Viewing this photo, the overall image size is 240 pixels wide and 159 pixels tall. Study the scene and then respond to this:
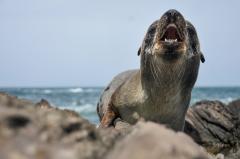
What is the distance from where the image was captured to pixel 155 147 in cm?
200

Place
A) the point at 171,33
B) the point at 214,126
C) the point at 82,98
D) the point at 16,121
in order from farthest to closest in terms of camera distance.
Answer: the point at 82,98 < the point at 214,126 < the point at 171,33 < the point at 16,121

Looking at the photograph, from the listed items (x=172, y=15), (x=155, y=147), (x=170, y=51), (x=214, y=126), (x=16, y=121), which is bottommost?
(x=214, y=126)

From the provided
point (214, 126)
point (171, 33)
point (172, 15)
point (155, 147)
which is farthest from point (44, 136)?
point (214, 126)

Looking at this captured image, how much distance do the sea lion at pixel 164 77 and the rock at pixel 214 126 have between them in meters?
3.73

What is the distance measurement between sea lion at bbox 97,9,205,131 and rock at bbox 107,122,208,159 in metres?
4.33

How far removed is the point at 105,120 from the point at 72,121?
582cm

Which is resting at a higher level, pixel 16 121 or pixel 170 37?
pixel 16 121

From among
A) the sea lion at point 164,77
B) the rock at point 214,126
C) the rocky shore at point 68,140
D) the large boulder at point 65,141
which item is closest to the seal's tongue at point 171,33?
the sea lion at point 164,77

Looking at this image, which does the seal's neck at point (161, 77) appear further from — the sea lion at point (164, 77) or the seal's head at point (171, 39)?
the seal's head at point (171, 39)

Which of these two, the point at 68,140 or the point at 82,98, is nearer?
the point at 68,140

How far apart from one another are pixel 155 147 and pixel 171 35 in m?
4.88

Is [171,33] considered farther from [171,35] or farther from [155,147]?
[155,147]

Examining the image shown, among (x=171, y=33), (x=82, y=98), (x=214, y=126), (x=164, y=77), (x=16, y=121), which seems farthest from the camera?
(x=82, y=98)

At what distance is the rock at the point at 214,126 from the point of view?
37.2 ft
